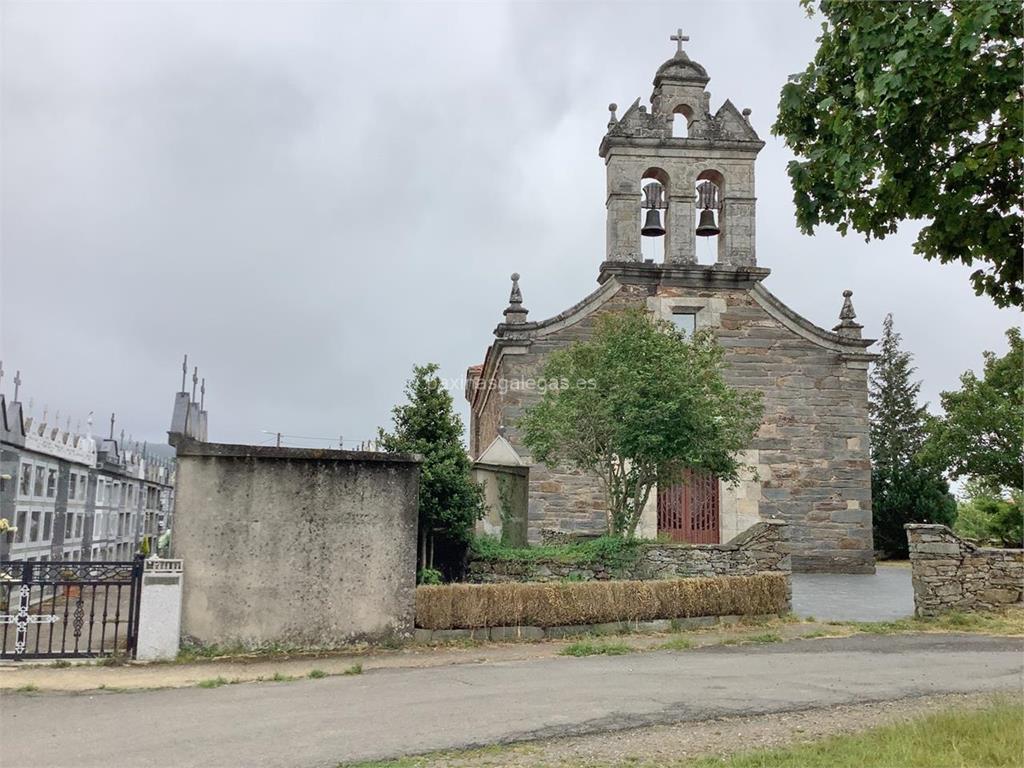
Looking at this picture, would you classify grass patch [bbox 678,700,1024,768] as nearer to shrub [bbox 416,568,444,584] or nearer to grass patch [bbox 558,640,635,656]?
grass patch [bbox 558,640,635,656]

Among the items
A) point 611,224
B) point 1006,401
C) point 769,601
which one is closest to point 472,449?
point 611,224

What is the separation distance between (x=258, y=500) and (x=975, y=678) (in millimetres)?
8789

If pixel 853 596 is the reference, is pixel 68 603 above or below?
above

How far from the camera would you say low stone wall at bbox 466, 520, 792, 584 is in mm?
13773

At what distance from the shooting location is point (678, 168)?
71.4ft

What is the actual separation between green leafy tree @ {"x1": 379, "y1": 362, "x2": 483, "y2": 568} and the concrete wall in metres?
2.57

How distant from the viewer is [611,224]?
21922mm

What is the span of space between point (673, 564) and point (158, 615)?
7842 millimetres

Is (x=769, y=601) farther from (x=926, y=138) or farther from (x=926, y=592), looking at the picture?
(x=926, y=138)

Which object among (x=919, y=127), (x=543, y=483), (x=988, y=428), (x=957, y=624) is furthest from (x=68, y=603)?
(x=988, y=428)

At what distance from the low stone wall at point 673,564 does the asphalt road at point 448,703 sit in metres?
2.94

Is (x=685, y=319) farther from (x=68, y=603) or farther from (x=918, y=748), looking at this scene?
(x=918, y=748)

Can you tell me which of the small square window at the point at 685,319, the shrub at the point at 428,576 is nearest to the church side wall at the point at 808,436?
the small square window at the point at 685,319

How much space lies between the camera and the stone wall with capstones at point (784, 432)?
69.3ft
